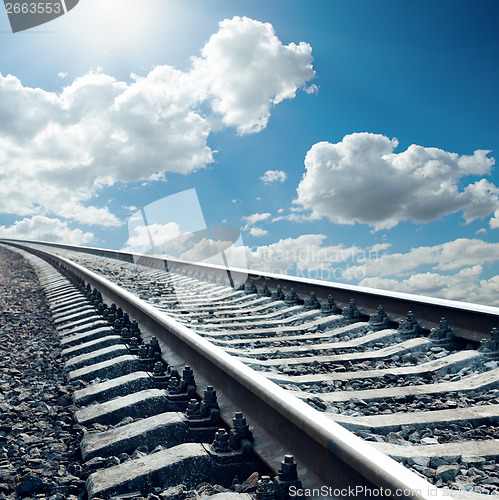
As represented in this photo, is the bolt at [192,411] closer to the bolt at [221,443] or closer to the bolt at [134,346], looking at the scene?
the bolt at [221,443]

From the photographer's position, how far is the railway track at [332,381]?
2047 mm

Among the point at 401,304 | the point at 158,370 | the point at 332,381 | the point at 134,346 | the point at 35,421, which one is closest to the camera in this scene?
the point at 35,421

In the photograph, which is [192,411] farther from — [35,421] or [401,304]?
Result: [401,304]

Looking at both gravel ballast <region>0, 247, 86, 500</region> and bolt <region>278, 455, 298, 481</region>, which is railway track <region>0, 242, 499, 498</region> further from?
gravel ballast <region>0, 247, 86, 500</region>

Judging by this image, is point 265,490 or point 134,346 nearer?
point 265,490

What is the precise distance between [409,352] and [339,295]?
71.8 inches

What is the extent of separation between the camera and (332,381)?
3.41 meters

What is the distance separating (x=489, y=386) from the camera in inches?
130

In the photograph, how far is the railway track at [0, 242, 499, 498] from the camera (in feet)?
6.72

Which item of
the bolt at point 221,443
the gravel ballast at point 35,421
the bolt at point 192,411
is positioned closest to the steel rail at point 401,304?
the bolt at point 192,411

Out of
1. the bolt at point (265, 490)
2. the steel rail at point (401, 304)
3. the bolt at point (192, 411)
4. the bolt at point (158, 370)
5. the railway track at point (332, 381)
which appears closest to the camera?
the bolt at point (265, 490)

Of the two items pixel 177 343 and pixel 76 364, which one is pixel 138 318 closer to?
pixel 76 364

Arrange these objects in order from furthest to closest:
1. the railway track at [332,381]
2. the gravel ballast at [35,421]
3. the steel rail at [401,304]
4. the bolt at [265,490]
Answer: the steel rail at [401,304] < the gravel ballast at [35,421] < the railway track at [332,381] < the bolt at [265,490]

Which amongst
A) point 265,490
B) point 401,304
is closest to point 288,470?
point 265,490
